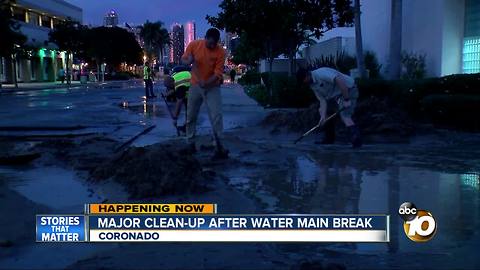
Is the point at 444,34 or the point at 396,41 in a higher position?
the point at 444,34

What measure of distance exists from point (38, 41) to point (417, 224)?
6976 cm

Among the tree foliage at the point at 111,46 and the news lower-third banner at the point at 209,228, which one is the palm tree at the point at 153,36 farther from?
the news lower-third banner at the point at 209,228

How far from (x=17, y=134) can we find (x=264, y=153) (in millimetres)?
5629

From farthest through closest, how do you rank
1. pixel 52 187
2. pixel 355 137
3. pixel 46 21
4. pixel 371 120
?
1. pixel 46 21
2. pixel 371 120
3. pixel 355 137
4. pixel 52 187

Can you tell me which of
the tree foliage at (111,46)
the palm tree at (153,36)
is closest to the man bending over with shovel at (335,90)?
the tree foliage at (111,46)

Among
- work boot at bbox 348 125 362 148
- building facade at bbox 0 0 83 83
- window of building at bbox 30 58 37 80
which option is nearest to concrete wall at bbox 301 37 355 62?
work boot at bbox 348 125 362 148

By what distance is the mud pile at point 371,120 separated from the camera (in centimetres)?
1162

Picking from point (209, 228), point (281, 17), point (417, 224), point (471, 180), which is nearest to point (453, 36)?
point (281, 17)

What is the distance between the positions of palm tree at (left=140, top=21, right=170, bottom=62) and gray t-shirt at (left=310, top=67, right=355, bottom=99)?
399 ft

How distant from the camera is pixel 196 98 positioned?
9.62 m

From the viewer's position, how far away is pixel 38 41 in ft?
226

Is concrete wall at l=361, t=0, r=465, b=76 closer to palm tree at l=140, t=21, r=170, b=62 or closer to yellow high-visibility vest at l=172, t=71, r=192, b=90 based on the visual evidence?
yellow high-visibility vest at l=172, t=71, r=192, b=90
